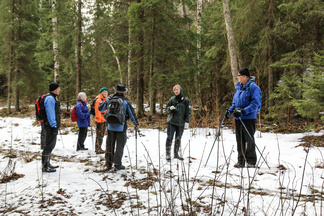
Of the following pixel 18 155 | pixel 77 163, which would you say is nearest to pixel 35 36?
pixel 18 155

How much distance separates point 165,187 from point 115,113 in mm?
2009

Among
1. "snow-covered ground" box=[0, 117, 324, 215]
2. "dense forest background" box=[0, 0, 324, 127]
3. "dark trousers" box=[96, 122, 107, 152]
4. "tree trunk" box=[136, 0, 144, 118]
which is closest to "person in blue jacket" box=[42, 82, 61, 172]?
"snow-covered ground" box=[0, 117, 324, 215]

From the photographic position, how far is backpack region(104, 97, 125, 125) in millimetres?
4550

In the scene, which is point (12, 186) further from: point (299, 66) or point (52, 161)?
point (299, 66)

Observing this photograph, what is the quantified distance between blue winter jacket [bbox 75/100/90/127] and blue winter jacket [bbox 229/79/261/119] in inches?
187

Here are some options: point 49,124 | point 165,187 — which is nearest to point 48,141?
point 49,124

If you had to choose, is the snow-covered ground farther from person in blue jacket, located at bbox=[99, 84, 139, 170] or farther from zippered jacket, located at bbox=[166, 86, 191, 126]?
zippered jacket, located at bbox=[166, 86, 191, 126]

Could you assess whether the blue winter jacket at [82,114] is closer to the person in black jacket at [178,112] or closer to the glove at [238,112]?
the person in black jacket at [178,112]

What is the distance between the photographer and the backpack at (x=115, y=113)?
4550 mm

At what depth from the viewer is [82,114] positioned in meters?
6.66

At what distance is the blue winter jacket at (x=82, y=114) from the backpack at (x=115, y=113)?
2.48 meters

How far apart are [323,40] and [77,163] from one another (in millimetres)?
11631

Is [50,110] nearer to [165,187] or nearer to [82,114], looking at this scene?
[82,114]

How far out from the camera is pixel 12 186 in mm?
4082
